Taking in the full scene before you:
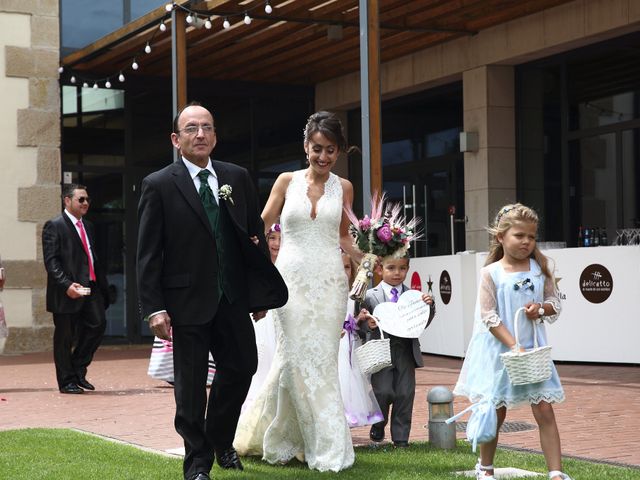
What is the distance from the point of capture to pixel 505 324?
575 centimetres

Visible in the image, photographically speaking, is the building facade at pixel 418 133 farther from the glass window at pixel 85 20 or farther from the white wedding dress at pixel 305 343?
the white wedding dress at pixel 305 343

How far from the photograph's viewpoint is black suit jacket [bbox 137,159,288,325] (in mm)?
5902

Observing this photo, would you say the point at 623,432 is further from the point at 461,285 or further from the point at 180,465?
the point at 461,285

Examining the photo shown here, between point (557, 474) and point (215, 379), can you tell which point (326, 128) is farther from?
point (557, 474)

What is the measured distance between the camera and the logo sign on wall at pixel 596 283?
13.0 meters

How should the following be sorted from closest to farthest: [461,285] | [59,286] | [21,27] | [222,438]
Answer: [222,438] < [59,286] < [461,285] < [21,27]

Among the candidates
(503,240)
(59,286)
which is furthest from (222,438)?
(59,286)

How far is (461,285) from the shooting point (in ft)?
47.7

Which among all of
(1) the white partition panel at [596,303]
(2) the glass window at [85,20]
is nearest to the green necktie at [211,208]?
(1) the white partition panel at [596,303]

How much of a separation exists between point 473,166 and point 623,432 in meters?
9.61

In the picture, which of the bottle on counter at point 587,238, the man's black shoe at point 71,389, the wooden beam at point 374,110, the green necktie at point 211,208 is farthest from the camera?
the bottle on counter at point 587,238

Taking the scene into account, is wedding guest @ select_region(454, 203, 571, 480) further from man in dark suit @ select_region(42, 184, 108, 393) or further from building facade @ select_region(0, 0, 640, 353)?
building facade @ select_region(0, 0, 640, 353)

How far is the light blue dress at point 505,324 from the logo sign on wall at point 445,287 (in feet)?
29.7

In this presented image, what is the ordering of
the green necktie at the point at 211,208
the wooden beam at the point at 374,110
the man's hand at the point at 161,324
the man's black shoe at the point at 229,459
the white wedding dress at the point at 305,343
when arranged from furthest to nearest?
1. the wooden beam at the point at 374,110
2. the white wedding dress at the point at 305,343
3. the man's black shoe at the point at 229,459
4. the green necktie at the point at 211,208
5. the man's hand at the point at 161,324
